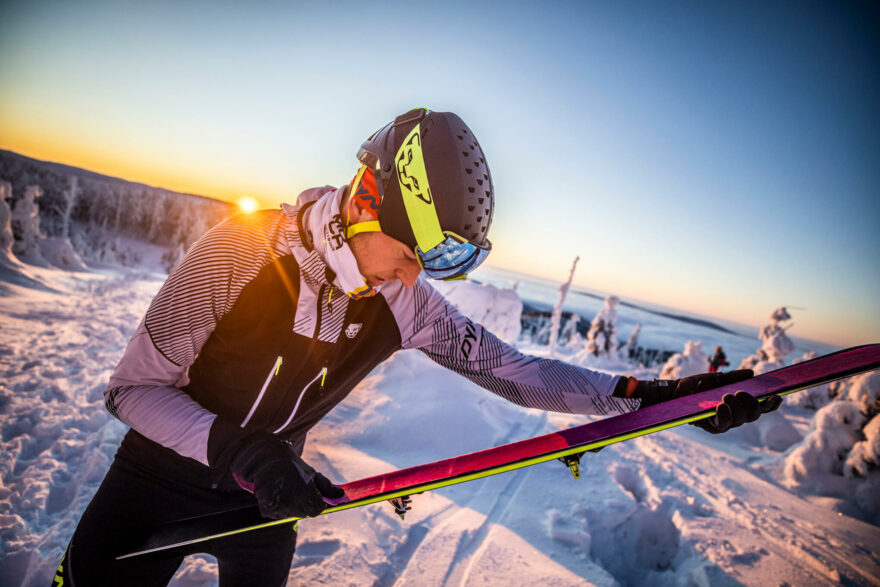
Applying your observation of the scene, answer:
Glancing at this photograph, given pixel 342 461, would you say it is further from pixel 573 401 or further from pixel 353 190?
pixel 353 190

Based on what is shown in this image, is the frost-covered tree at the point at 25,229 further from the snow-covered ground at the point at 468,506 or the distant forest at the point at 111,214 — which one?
the snow-covered ground at the point at 468,506

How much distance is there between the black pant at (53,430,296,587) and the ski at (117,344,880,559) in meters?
0.07

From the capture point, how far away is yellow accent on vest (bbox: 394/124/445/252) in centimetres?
153

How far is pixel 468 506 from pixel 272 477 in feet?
10.0

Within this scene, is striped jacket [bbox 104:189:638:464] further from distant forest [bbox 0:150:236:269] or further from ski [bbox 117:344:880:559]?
distant forest [bbox 0:150:236:269]

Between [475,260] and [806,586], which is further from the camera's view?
[806,586]

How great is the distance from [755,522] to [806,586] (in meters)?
1.15

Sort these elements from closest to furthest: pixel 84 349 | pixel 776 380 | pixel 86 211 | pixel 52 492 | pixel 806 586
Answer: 1. pixel 776 380
2. pixel 52 492
3. pixel 806 586
4. pixel 84 349
5. pixel 86 211

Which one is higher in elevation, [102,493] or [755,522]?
[102,493]

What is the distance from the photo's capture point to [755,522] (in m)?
4.50

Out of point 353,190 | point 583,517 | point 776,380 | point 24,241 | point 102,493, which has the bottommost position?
point 24,241

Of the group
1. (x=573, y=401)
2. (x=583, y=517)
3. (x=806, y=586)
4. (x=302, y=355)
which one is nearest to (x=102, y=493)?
(x=302, y=355)

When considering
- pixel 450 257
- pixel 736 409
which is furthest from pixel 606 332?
pixel 450 257

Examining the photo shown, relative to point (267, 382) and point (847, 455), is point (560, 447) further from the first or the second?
point (847, 455)
